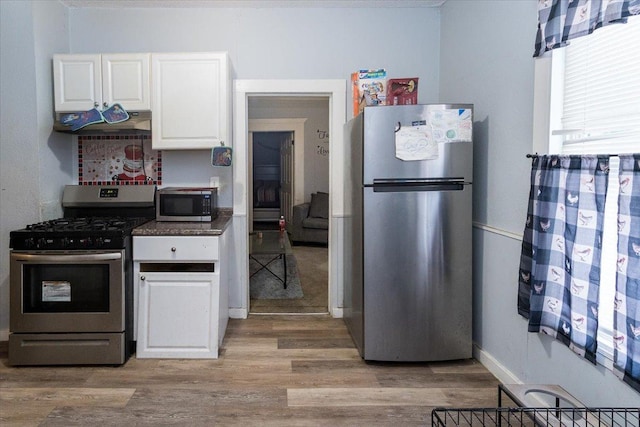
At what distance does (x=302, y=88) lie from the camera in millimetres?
3619

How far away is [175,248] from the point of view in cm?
289

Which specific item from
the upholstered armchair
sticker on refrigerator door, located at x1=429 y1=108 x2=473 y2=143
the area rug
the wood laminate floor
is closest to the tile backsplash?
the wood laminate floor

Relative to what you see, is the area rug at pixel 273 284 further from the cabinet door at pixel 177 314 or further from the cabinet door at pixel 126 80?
the cabinet door at pixel 126 80

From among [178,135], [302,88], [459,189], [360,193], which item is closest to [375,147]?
[360,193]

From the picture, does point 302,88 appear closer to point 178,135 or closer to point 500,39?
point 178,135

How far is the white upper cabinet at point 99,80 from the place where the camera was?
3184 mm

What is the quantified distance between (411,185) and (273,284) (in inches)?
102

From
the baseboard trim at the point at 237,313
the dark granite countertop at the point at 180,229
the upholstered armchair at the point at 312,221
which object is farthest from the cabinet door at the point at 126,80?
the upholstered armchair at the point at 312,221

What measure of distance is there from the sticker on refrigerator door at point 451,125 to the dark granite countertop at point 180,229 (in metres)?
1.49

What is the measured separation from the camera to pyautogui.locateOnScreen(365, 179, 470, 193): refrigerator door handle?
2.73 m

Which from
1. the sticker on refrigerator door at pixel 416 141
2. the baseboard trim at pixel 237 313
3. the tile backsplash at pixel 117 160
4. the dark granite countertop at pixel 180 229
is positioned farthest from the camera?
the baseboard trim at pixel 237 313

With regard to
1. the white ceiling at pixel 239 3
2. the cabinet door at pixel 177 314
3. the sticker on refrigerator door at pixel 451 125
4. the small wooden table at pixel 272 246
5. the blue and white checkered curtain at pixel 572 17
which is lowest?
the cabinet door at pixel 177 314

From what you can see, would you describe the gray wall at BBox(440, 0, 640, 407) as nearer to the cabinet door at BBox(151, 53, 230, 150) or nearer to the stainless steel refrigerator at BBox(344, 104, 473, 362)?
the stainless steel refrigerator at BBox(344, 104, 473, 362)

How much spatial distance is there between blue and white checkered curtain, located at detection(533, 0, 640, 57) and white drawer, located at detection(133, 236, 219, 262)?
6.97 ft
